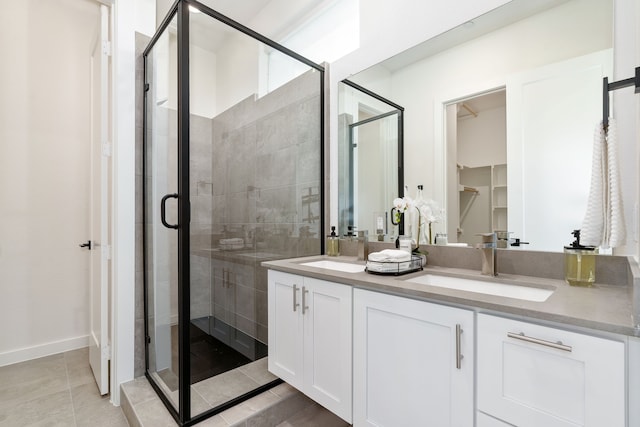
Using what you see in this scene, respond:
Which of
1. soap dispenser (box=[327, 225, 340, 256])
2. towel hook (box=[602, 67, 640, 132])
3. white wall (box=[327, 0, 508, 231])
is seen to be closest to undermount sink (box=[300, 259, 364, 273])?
soap dispenser (box=[327, 225, 340, 256])

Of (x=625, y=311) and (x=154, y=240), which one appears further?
(x=154, y=240)

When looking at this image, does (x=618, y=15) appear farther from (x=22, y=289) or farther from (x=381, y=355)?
(x=22, y=289)

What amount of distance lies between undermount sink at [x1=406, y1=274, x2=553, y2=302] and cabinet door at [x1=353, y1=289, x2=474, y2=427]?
0.21 meters

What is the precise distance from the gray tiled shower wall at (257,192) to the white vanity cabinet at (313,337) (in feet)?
1.75

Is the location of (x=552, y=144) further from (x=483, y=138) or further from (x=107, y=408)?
(x=107, y=408)

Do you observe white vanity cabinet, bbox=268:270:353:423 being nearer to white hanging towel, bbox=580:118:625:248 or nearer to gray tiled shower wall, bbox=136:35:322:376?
gray tiled shower wall, bbox=136:35:322:376

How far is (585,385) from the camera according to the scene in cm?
75

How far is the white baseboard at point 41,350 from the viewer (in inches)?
95.6

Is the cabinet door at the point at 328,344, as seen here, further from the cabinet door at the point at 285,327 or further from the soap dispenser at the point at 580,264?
the soap dispenser at the point at 580,264

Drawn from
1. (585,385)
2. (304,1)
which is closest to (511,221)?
Result: (585,385)

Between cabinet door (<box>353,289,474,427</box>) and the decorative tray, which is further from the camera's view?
the decorative tray

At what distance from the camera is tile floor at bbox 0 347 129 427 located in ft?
5.73

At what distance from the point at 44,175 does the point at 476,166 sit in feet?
10.9

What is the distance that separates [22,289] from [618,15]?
4.11 meters
